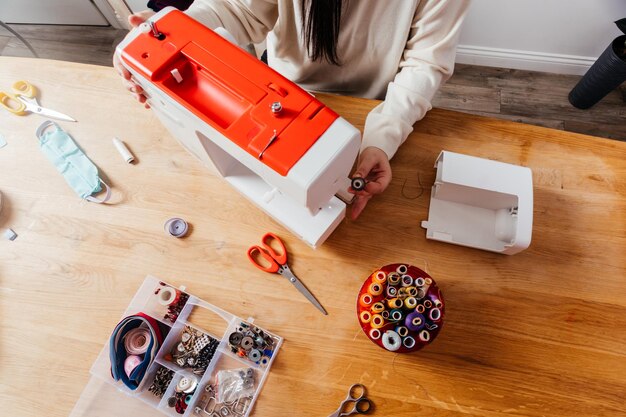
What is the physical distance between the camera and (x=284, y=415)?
697mm

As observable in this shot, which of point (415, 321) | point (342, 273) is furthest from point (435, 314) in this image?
point (342, 273)

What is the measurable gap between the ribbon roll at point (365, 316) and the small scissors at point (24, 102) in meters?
0.84

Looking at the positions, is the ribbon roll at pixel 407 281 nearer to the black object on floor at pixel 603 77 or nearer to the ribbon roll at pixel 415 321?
the ribbon roll at pixel 415 321

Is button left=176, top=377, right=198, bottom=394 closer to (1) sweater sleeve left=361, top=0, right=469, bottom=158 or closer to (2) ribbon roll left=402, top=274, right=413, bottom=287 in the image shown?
(2) ribbon roll left=402, top=274, right=413, bottom=287

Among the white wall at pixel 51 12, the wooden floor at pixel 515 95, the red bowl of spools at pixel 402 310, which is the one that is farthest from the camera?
the white wall at pixel 51 12

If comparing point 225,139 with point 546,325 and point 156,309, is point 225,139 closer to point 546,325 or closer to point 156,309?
point 156,309

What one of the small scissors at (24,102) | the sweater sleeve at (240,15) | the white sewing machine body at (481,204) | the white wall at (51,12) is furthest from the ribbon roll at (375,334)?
the white wall at (51,12)

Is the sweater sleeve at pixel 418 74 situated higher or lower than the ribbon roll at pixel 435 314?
higher

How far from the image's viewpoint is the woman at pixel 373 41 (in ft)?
2.55

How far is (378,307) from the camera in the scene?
66 cm

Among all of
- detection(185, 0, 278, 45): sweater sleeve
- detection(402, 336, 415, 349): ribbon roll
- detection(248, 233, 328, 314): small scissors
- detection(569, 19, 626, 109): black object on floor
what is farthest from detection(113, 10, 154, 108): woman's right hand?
detection(569, 19, 626, 109): black object on floor

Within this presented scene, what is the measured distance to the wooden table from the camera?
0.71 meters

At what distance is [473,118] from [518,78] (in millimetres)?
1306

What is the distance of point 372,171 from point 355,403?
459 millimetres
